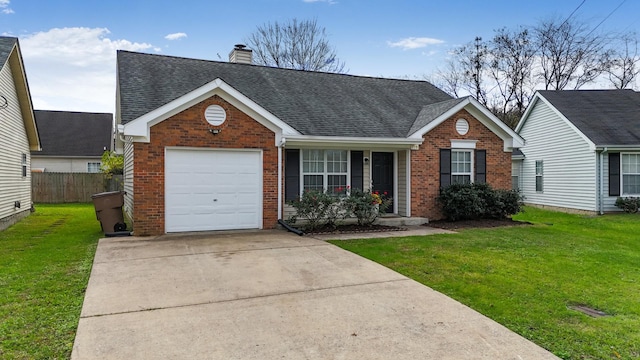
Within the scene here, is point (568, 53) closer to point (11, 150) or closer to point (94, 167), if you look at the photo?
point (11, 150)

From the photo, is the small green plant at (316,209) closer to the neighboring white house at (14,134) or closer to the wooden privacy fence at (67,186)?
the neighboring white house at (14,134)

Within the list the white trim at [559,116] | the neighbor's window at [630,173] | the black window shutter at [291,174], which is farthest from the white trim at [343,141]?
the neighbor's window at [630,173]

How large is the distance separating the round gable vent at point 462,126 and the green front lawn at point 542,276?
129 inches

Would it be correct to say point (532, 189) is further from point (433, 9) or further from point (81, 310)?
point (81, 310)

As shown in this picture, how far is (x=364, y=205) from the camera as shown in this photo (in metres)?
11.0

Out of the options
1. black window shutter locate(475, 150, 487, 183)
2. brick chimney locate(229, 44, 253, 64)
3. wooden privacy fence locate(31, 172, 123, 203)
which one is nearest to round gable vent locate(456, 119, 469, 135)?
black window shutter locate(475, 150, 487, 183)

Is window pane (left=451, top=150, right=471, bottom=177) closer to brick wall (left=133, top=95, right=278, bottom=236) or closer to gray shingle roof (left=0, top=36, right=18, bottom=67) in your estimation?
brick wall (left=133, top=95, right=278, bottom=236)

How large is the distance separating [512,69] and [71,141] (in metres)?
31.8

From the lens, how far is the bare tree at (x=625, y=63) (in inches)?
1112

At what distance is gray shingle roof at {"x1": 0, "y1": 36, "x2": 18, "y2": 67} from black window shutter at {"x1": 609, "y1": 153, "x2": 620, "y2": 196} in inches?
779

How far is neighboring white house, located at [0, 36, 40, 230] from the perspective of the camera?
11.6 metres

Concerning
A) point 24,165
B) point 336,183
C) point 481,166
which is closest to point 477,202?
point 481,166

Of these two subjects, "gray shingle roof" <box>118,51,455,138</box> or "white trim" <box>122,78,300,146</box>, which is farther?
"gray shingle roof" <box>118,51,455,138</box>

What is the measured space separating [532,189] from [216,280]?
17377 millimetres
